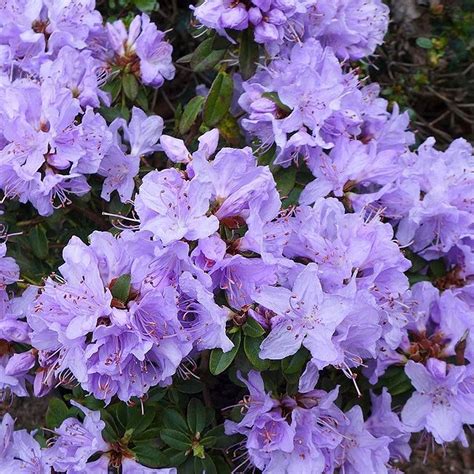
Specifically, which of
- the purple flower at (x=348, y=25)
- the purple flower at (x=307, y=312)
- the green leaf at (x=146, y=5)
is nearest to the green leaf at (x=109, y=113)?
the purple flower at (x=348, y=25)

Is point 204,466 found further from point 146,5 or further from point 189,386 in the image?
point 146,5

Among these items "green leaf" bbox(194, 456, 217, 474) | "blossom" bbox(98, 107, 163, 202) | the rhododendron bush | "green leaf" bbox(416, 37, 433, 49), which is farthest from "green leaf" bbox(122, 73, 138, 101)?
"green leaf" bbox(416, 37, 433, 49)

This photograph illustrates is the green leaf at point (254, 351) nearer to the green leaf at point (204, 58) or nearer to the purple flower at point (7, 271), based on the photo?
the purple flower at point (7, 271)

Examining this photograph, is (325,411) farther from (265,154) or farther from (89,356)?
(265,154)

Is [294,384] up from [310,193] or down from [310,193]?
down

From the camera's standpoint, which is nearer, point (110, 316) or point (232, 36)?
point (110, 316)

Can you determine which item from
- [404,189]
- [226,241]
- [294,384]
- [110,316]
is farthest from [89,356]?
[404,189]

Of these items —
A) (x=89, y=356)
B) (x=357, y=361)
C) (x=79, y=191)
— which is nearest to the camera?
(x=89, y=356)
